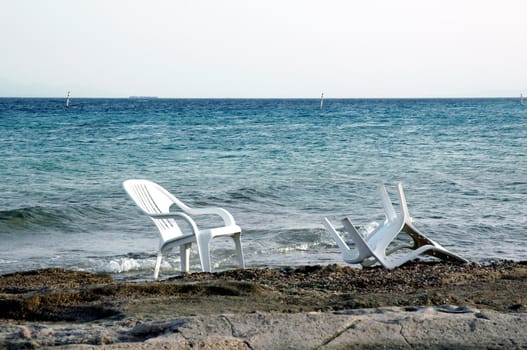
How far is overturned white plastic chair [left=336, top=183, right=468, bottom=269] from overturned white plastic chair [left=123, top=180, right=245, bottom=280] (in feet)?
3.80

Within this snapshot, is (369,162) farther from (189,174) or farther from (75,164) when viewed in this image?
(75,164)

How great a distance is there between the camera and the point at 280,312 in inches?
171

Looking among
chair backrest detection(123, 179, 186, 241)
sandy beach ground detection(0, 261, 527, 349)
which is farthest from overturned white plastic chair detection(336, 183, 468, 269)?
chair backrest detection(123, 179, 186, 241)

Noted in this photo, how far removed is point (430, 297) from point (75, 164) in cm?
1519

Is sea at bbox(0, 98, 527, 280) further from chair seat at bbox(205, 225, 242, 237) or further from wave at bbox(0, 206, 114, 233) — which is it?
chair seat at bbox(205, 225, 242, 237)

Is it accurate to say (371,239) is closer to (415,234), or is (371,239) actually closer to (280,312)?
(415,234)

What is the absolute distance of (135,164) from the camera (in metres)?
19.6

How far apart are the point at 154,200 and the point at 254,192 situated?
6.43 meters

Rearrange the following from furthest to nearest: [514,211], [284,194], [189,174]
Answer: [189,174], [284,194], [514,211]

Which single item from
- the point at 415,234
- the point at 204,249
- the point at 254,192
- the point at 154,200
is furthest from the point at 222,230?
the point at 254,192

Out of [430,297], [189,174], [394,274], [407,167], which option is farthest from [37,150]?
[430,297]

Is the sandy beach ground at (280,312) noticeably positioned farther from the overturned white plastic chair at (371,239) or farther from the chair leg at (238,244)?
the chair leg at (238,244)

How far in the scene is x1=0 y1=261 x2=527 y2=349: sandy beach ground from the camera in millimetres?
3604

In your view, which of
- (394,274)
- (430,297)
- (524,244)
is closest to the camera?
(430,297)
